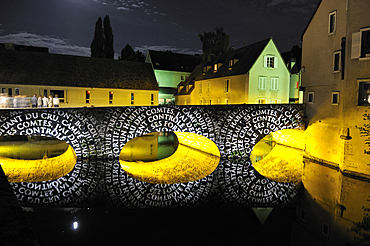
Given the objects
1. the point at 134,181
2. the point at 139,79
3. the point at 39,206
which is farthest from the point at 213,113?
the point at 139,79

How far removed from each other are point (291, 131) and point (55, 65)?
27808 millimetres

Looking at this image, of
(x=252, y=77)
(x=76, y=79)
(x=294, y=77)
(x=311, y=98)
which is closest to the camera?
(x=311, y=98)

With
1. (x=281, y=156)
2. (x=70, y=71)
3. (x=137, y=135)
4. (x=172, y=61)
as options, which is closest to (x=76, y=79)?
(x=70, y=71)

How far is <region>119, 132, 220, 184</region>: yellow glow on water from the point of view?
1706cm

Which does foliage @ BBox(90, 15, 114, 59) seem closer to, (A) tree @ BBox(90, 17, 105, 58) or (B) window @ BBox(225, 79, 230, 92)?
(A) tree @ BBox(90, 17, 105, 58)

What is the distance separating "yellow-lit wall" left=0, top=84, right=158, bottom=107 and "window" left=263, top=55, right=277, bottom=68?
1442 cm

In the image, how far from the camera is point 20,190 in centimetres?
1391

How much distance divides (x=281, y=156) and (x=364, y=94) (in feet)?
30.0

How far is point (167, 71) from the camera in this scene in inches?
1741

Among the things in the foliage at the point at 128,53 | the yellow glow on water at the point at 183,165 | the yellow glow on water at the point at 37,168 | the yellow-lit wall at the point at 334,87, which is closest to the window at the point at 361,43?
the yellow-lit wall at the point at 334,87

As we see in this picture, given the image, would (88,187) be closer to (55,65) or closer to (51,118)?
(51,118)

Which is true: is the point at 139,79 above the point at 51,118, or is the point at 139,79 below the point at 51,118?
above

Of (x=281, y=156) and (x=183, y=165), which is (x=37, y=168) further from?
(x=281, y=156)

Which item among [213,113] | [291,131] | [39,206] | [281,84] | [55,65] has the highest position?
[55,65]
